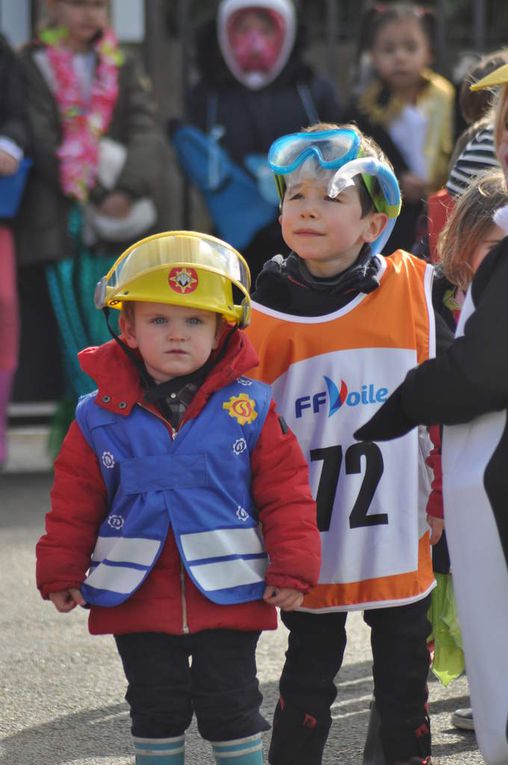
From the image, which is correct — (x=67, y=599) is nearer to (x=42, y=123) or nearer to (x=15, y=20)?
(x=42, y=123)

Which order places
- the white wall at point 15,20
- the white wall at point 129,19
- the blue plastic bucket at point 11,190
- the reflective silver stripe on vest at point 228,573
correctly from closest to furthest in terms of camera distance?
the reflective silver stripe on vest at point 228,573 < the blue plastic bucket at point 11,190 < the white wall at point 15,20 < the white wall at point 129,19

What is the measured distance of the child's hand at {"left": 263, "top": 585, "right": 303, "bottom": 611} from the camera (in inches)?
114

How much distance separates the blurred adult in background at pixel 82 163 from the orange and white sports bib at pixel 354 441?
3745 millimetres

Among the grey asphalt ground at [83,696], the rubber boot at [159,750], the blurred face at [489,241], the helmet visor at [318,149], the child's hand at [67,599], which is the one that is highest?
the helmet visor at [318,149]

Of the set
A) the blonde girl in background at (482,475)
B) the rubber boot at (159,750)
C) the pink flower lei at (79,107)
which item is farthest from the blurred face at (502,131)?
the pink flower lei at (79,107)

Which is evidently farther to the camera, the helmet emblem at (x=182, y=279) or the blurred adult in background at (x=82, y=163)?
the blurred adult in background at (x=82, y=163)

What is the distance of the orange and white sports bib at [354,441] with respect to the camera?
314 centimetres

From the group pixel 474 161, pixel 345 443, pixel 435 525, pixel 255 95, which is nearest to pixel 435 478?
pixel 435 525

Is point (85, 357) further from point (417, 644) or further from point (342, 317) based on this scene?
point (417, 644)

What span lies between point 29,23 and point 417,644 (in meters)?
5.42

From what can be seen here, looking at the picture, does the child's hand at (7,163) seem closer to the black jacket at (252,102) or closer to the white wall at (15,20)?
the black jacket at (252,102)

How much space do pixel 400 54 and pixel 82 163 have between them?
59.9 inches

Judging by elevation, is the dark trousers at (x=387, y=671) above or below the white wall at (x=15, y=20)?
below

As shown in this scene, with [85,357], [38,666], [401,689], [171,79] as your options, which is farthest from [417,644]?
[171,79]
